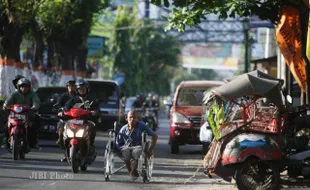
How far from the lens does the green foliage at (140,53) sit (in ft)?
247

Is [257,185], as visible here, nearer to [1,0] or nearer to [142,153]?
[142,153]

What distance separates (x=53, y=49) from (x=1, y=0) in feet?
47.5

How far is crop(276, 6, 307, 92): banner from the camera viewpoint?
19531 millimetres

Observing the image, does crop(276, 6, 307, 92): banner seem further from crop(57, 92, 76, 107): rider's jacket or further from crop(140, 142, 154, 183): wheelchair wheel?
crop(140, 142, 154, 183): wheelchair wheel

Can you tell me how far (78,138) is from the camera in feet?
54.1

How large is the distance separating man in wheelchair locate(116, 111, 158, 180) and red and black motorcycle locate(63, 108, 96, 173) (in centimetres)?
131

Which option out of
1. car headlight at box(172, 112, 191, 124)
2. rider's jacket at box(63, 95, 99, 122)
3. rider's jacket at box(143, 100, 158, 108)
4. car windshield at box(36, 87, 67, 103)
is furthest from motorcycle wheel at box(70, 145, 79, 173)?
rider's jacket at box(143, 100, 158, 108)

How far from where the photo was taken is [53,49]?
4572 centimetres

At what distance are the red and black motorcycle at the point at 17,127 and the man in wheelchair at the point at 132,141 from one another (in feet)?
12.9

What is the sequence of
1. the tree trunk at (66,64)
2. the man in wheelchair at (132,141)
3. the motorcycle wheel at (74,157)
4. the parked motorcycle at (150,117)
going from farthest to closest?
the tree trunk at (66,64) < the parked motorcycle at (150,117) < the motorcycle wheel at (74,157) < the man in wheelchair at (132,141)

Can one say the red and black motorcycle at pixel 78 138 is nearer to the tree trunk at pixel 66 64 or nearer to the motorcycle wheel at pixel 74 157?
the motorcycle wheel at pixel 74 157

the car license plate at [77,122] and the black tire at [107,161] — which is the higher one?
the car license plate at [77,122]

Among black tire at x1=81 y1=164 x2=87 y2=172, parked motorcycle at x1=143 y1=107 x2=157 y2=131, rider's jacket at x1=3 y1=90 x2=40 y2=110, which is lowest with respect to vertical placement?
parked motorcycle at x1=143 y1=107 x2=157 y2=131

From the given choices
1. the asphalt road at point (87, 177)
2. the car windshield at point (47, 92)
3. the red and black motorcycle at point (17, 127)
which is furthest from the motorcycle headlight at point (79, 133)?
the car windshield at point (47, 92)
